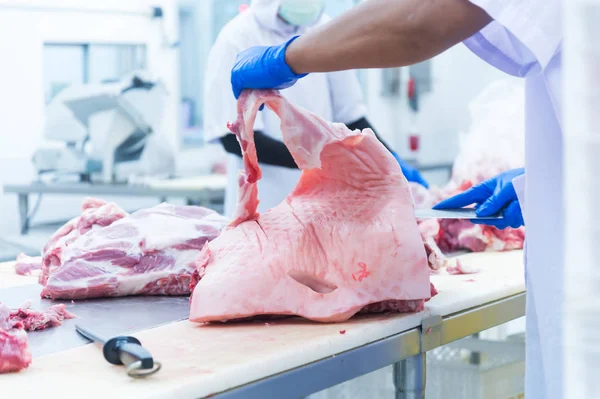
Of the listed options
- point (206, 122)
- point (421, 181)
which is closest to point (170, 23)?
point (206, 122)

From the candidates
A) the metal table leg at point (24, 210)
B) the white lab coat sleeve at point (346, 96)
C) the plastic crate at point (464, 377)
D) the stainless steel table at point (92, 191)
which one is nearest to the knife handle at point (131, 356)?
the plastic crate at point (464, 377)

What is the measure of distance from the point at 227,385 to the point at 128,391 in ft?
0.56

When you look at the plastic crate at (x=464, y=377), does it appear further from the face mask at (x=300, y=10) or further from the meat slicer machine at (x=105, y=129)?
the meat slicer machine at (x=105, y=129)

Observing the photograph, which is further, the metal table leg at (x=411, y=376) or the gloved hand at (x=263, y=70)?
the metal table leg at (x=411, y=376)

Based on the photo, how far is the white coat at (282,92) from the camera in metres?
3.03

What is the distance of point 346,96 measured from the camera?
3303 mm

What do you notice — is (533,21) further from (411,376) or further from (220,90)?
(220,90)

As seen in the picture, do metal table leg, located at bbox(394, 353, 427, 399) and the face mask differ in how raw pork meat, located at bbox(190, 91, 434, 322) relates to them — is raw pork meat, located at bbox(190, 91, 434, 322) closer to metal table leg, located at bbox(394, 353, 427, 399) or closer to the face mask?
metal table leg, located at bbox(394, 353, 427, 399)

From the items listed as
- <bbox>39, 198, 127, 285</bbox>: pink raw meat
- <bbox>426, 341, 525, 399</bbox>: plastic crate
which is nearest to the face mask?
<bbox>39, 198, 127, 285</bbox>: pink raw meat

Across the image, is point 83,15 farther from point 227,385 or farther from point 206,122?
point 227,385

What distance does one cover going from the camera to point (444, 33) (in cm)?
127

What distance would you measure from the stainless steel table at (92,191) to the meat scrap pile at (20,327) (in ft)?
8.68

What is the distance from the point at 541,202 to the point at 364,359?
0.50 meters

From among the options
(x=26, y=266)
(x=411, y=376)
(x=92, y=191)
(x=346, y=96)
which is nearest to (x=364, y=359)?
(x=411, y=376)
